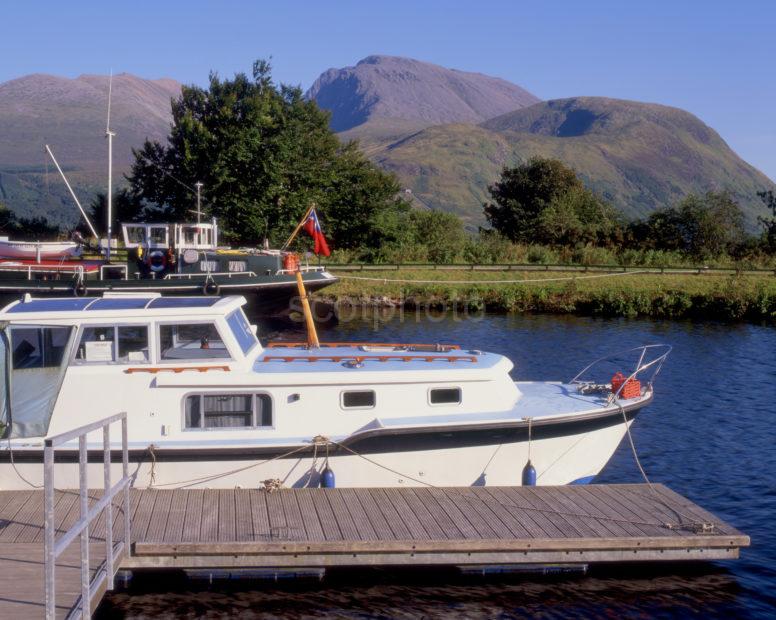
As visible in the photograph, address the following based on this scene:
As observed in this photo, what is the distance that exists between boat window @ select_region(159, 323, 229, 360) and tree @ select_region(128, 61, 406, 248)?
118 ft

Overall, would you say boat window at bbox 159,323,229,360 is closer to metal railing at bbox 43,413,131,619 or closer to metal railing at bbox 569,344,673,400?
metal railing at bbox 43,413,131,619

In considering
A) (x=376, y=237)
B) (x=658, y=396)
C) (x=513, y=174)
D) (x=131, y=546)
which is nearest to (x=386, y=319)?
(x=658, y=396)

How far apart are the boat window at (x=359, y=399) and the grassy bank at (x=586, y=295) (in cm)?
2607

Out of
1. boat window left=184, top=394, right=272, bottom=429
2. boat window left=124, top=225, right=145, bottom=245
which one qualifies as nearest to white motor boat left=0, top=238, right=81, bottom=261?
boat window left=124, top=225, right=145, bottom=245

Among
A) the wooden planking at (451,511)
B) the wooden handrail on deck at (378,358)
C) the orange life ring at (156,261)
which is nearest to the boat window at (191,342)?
the wooden handrail on deck at (378,358)

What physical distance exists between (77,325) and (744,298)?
33.3 meters

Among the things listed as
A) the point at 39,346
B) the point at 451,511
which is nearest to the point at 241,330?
the point at 39,346

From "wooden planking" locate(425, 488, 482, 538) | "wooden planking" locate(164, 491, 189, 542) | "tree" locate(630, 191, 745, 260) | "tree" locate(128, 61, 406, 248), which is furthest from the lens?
Answer: "tree" locate(630, 191, 745, 260)

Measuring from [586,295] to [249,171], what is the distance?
2233 centimetres

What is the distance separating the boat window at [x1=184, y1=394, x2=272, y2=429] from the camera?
1233 centimetres

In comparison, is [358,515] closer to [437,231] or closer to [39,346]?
[39,346]

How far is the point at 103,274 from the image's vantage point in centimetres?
3091

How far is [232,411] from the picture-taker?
1245 centimetres

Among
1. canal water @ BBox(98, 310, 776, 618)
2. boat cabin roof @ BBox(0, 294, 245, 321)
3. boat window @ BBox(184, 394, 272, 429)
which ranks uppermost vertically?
boat cabin roof @ BBox(0, 294, 245, 321)
